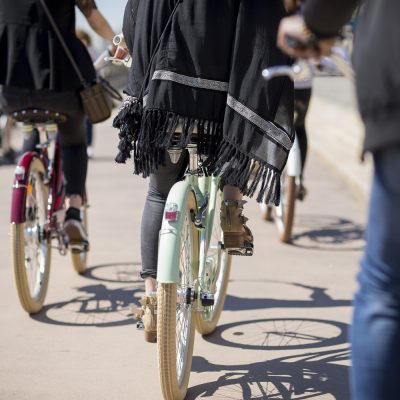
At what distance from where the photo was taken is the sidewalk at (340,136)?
9839 millimetres

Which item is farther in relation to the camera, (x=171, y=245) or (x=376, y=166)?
(x=171, y=245)

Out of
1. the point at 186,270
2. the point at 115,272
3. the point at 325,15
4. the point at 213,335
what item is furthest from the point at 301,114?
the point at 325,15

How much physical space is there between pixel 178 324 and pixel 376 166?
1.66m

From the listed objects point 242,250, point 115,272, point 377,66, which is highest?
point 377,66

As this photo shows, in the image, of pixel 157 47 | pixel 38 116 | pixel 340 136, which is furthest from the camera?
pixel 340 136

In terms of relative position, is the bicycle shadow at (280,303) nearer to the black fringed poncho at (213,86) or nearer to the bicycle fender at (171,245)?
the black fringed poncho at (213,86)

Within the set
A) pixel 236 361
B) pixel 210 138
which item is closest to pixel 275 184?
pixel 210 138

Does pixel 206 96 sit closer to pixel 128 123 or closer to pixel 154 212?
pixel 128 123

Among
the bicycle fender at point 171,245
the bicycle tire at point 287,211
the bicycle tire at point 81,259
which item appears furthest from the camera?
the bicycle tire at point 287,211

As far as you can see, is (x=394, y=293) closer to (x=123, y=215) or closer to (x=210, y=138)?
(x=210, y=138)

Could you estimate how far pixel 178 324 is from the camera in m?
3.56

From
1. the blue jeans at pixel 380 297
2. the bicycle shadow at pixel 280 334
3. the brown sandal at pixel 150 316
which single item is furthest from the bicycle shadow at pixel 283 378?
the blue jeans at pixel 380 297

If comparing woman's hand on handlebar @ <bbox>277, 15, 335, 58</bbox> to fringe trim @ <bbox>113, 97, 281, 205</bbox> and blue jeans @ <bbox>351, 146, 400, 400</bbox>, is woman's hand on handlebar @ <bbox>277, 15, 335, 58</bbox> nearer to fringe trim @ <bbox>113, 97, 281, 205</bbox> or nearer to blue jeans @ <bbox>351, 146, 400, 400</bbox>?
blue jeans @ <bbox>351, 146, 400, 400</bbox>

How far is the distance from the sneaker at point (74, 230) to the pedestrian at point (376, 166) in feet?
10.0
